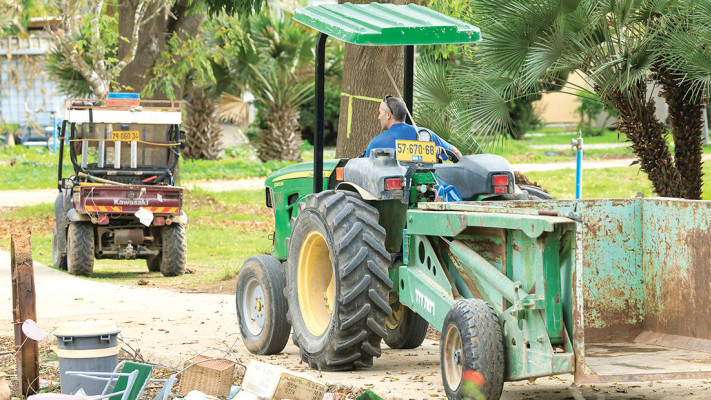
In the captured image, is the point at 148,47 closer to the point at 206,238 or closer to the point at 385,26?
the point at 206,238

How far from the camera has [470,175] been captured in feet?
21.6

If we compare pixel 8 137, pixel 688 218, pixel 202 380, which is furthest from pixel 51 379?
pixel 8 137

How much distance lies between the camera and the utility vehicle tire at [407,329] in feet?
24.0

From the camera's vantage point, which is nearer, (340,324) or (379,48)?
(340,324)

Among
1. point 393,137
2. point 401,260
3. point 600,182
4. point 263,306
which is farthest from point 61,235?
point 600,182

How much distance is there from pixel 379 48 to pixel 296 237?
4.24 metres

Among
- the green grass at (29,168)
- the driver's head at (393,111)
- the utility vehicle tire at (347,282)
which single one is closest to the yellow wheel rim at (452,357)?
the utility vehicle tire at (347,282)

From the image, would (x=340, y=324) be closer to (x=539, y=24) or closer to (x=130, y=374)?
(x=130, y=374)

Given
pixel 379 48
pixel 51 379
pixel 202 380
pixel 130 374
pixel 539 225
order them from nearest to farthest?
pixel 539 225, pixel 130 374, pixel 202 380, pixel 51 379, pixel 379 48

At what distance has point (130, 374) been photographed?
17.4ft

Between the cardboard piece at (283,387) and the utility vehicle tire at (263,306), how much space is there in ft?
5.00

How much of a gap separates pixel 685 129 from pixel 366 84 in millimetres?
3639

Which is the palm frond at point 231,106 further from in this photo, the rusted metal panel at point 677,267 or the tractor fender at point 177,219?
the rusted metal panel at point 677,267

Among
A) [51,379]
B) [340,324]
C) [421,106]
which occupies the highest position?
[421,106]
